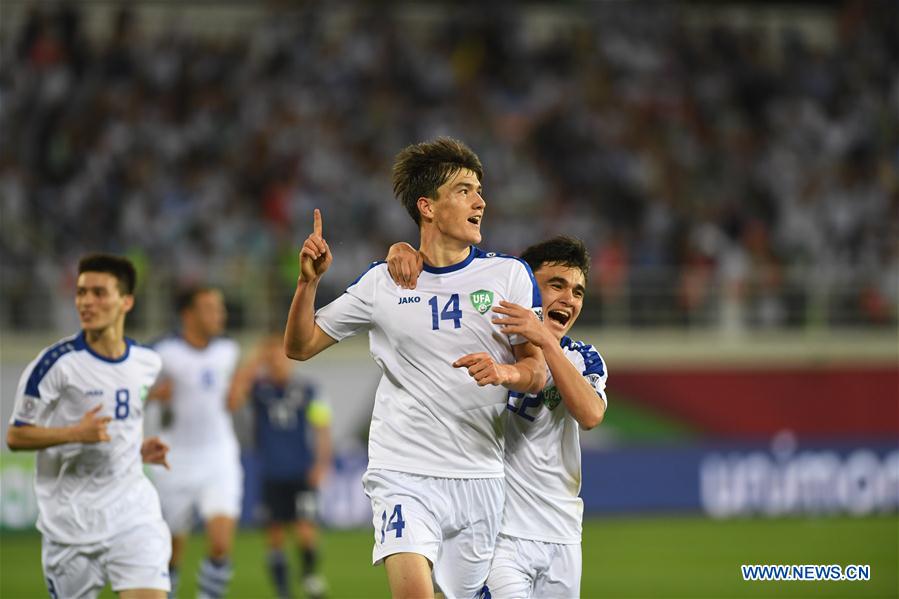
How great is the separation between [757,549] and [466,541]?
32.7ft

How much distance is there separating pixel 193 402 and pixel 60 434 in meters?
4.02

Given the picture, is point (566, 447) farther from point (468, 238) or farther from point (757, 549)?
point (757, 549)

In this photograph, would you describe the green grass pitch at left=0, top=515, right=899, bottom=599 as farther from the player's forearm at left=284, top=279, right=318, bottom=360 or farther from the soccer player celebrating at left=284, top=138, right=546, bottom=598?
the player's forearm at left=284, top=279, right=318, bottom=360

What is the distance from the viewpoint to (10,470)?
1599cm

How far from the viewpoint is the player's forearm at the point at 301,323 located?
19.4 feet

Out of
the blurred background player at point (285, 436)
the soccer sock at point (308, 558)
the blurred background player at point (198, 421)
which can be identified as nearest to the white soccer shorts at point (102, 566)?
the blurred background player at point (198, 421)

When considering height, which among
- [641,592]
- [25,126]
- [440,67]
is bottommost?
[641,592]

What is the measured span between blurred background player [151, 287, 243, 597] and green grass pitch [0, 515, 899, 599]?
1.85m

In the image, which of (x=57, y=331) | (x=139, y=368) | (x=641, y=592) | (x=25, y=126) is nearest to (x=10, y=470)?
(x=57, y=331)

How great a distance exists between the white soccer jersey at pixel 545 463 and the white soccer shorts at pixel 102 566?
6.80 feet

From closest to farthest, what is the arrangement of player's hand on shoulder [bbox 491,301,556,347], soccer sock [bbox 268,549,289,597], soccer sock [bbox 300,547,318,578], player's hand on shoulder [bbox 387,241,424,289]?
player's hand on shoulder [bbox 491,301,556,347], player's hand on shoulder [bbox 387,241,424,289], soccer sock [bbox 268,549,289,597], soccer sock [bbox 300,547,318,578]

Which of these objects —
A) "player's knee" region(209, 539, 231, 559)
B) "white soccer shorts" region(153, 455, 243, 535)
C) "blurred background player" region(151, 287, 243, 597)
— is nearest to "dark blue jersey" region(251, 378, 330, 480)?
"blurred background player" region(151, 287, 243, 597)

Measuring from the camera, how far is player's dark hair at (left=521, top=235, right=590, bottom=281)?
6312 mm

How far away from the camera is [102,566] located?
7.08m
